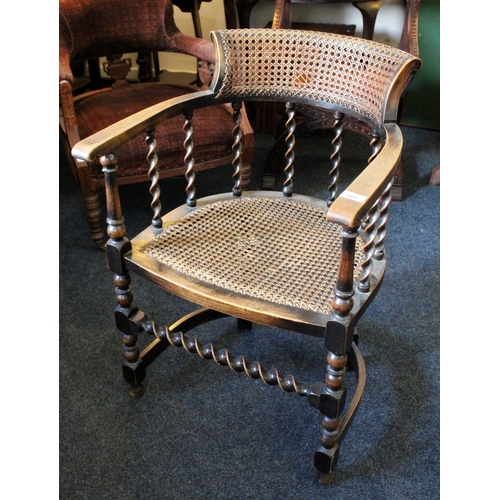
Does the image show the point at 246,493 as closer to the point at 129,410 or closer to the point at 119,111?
the point at 129,410

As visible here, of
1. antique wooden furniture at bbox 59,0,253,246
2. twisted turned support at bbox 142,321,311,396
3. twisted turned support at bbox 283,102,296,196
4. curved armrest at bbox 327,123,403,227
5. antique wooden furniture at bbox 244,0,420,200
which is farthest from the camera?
antique wooden furniture at bbox 244,0,420,200

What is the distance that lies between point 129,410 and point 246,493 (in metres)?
0.42

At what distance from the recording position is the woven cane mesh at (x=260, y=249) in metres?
1.22

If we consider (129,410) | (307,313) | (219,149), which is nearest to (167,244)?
(307,313)

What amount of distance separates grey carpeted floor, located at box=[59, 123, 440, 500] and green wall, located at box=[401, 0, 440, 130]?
141 centimetres

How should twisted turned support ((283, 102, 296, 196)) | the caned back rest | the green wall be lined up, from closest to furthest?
twisted turned support ((283, 102, 296, 196)) → the caned back rest → the green wall

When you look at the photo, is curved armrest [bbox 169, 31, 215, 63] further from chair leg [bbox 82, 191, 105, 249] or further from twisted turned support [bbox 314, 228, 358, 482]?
twisted turned support [bbox 314, 228, 358, 482]

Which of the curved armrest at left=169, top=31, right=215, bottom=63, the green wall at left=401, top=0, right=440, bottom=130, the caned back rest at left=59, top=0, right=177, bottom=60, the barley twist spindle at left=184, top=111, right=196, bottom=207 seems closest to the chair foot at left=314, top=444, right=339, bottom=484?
the barley twist spindle at left=184, top=111, right=196, bottom=207

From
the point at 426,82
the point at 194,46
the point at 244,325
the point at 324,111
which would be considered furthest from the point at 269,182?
the point at 426,82

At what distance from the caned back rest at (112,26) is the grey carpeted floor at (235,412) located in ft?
2.86

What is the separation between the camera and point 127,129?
1239mm

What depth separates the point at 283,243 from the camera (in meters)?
1.38

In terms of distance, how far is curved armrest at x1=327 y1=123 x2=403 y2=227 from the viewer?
95 centimetres

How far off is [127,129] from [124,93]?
1033 mm
